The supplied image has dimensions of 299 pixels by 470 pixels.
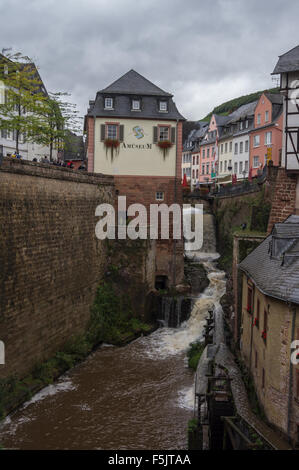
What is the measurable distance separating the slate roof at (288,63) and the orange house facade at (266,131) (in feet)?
51.8

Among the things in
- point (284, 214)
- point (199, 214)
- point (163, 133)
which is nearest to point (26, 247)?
point (284, 214)

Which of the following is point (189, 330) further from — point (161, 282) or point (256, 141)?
point (256, 141)

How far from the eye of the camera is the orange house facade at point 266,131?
1474 inches

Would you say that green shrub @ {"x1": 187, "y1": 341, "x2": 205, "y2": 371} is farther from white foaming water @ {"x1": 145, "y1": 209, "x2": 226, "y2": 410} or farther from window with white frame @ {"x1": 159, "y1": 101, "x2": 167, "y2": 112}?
window with white frame @ {"x1": 159, "y1": 101, "x2": 167, "y2": 112}

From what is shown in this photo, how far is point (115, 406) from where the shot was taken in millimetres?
14906

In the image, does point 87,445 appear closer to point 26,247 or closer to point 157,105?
point 26,247

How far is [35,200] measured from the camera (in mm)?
16469

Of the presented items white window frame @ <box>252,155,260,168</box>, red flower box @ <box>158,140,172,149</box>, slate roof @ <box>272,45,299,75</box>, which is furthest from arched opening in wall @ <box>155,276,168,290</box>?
white window frame @ <box>252,155,260,168</box>

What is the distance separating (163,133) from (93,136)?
3945mm

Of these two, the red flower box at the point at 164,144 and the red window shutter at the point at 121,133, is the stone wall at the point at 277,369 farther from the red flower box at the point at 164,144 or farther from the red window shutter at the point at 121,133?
the red window shutter at the point at 121,133

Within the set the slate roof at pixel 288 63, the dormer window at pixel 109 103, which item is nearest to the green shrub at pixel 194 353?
the slate roof at pixel 288 63

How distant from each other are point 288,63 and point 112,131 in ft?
33.4
